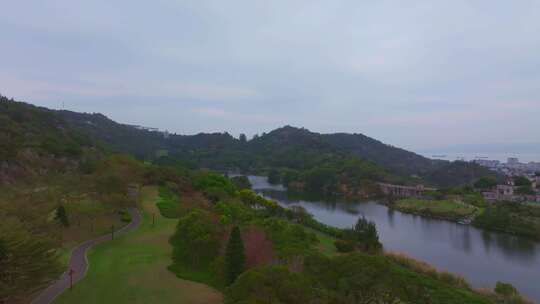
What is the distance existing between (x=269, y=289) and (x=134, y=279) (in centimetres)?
758

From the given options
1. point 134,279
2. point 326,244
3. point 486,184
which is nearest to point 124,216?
point 134,279

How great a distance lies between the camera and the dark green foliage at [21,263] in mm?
10070

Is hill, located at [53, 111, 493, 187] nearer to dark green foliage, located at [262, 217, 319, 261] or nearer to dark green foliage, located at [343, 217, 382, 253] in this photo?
dark green foliage, located at [343, 217, 382, 253]

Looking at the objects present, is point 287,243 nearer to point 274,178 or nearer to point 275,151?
point 274,178

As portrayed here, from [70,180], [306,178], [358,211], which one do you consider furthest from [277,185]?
[70,180]

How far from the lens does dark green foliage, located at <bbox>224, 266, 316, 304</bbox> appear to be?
29.5 feet

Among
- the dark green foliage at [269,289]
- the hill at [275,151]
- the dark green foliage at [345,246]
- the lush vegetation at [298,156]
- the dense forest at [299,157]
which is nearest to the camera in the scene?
the dark green foliage at [269,289]

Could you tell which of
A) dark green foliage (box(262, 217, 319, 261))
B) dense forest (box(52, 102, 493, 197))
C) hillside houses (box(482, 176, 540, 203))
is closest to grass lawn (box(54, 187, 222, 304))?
dark green foliage (box(262, 217, 319, 261))

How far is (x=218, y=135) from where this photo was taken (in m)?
135

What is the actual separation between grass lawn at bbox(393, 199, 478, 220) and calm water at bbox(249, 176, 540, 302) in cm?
179

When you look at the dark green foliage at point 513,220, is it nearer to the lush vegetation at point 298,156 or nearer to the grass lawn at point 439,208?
the grass lawn at point 439,208

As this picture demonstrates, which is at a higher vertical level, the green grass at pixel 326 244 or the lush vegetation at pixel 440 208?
the lush vegetation at pixel 440 208

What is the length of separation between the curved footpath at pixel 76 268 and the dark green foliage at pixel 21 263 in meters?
1.24

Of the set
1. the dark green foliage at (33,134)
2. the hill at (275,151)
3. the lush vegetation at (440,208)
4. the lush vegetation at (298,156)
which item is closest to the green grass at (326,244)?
the lush vegetation at (440,208)
